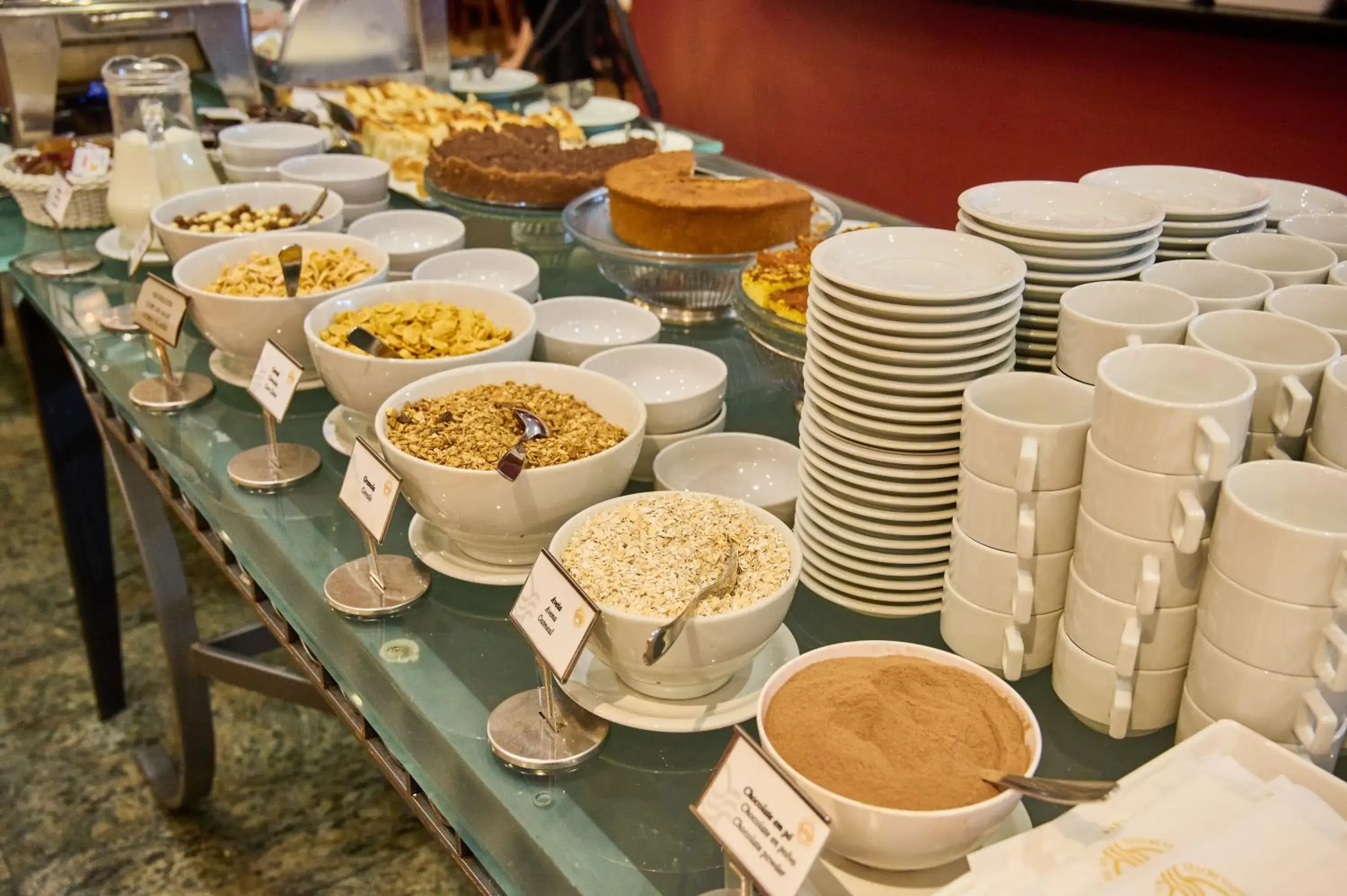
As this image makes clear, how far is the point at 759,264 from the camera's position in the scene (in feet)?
5.32

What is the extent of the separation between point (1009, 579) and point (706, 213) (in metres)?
0.93

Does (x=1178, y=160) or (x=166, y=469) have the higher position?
(x=1178, y=160)

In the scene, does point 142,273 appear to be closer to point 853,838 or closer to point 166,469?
point 166,469

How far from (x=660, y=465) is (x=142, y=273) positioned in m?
1.19

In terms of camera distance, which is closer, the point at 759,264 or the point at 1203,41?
the point at 759,264

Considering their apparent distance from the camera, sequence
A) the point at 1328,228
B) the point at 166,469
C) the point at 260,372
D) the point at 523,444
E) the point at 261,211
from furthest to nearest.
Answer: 1. the point at 261,211
2. the point at 166,469
3. the point at 260,372
4. the point at 1328,228
5. the point at 523,444

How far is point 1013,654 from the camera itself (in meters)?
1.04

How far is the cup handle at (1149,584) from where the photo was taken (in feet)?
3.04

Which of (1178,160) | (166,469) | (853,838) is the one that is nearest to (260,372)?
(166,469)

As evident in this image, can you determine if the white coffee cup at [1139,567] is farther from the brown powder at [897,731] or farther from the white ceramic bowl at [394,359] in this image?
the white ceramic bowl at [394,359]

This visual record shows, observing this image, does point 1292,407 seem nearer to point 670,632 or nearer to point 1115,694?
point 1115,694

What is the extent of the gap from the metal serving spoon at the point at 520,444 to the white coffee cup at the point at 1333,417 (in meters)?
0.70

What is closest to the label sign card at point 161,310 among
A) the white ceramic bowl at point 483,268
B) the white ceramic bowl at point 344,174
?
the white ceramic bowl at point 483,268

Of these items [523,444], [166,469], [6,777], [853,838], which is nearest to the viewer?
[853,838]
